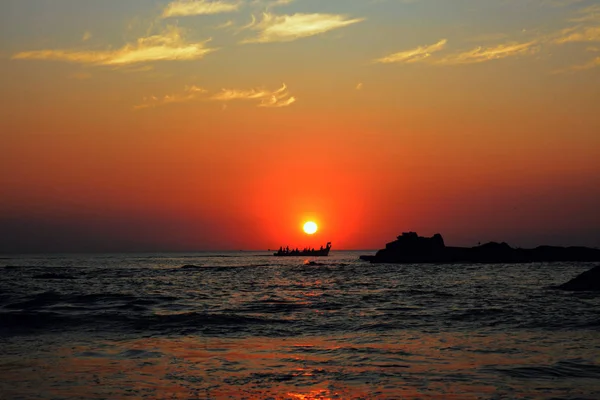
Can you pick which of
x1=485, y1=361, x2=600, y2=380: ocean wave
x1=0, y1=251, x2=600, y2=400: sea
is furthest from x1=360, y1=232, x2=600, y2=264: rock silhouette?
x1=485, y1=361, x2=600, y2=380: ocean wave

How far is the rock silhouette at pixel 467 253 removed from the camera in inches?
5059

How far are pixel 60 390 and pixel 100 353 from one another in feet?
17.6

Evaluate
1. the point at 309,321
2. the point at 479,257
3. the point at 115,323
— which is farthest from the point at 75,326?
the point at 479,257

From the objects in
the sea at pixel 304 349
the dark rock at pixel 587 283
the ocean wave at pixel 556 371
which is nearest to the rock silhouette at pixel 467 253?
the dark rock at pixel 587 283

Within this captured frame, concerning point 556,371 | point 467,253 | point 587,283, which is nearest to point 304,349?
point 556,371

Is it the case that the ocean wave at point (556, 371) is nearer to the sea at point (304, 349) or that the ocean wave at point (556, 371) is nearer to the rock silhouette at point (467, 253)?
the sea at point (304, 349)

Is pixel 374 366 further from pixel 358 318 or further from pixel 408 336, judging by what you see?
pixel 358 318

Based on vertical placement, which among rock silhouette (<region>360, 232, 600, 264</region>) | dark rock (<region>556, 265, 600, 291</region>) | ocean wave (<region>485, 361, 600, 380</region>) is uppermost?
rock silhouette (<region>360, 232, 600, 264</region>)

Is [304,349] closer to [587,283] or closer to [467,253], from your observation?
[587,283]

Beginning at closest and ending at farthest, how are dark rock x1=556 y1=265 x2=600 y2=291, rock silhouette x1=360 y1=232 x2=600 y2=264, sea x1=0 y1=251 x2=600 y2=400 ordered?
sea x1=0 y1=251 x2=600 y2=400 → dark rock x1=556 y1=265 x2=600 y2=291 → rock silhouette x1=360 y1=232 x2=600 y2=264

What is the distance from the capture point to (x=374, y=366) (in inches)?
647

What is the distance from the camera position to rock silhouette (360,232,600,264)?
422 ft

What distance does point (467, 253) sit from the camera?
132 meters

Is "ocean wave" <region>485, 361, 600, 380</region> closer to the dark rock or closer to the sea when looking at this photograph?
the sea
